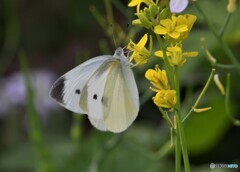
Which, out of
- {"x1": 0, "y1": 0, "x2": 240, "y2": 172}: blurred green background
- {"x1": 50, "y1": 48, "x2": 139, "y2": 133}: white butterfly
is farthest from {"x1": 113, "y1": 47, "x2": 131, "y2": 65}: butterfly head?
{"x1": 0, "y1": 0, "x2": 240, "y2": 172}: blurred green background

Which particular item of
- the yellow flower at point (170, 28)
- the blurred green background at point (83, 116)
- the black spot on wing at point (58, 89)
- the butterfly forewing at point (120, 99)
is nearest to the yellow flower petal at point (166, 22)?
the yellow flower at point (170, 28)

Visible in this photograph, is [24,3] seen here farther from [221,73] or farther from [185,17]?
[185,17]

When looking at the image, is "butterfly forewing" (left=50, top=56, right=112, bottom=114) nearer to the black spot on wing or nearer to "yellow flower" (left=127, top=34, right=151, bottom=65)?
the black spot on wing

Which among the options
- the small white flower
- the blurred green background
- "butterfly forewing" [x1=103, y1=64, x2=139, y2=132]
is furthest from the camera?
the blurred green background

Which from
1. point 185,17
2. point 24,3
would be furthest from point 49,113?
point 185,17

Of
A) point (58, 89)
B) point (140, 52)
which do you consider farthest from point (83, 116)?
point (140, 52)

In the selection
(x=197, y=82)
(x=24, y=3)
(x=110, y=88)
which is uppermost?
(x=24, y=3)

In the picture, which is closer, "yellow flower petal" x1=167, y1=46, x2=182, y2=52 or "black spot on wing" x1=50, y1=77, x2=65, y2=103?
"yellow flower petal" x1=167, y1=46, x2=182, y2=52
